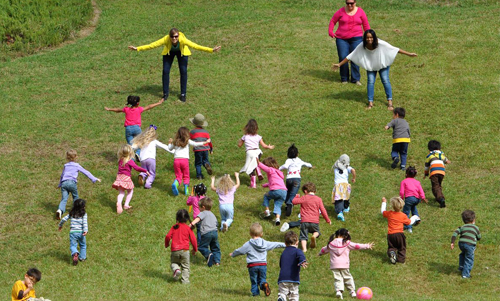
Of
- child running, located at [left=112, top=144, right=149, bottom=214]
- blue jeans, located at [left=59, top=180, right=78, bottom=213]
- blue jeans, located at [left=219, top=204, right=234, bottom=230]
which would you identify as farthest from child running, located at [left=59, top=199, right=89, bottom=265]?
blue jeans, located at [left=219, top=204, right=234, bottom=230]

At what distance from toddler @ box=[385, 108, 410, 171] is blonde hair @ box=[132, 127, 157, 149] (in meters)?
6.71

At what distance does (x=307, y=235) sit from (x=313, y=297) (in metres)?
2.63

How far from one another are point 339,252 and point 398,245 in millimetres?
2143

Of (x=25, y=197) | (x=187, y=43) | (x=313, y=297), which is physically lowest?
(x=25, y=197)

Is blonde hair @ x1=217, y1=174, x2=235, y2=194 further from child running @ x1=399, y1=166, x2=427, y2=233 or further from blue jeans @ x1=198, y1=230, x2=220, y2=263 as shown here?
child running @ x1=399, y1=166, x2=427, y2=233

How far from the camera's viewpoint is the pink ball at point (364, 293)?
1372 cm

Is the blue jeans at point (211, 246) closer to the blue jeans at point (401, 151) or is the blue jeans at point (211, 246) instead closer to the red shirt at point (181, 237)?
the red shirt at point (181, 237)

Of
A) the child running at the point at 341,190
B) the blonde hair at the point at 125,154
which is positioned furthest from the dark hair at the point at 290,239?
the blonde hair at the point at 125,154

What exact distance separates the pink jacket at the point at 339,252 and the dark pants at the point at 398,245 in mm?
1680

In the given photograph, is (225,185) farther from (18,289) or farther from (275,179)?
(18,289)

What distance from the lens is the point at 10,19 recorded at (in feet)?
105

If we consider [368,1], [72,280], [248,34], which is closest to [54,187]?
[72,280]

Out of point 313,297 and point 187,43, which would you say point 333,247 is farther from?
point 187,43

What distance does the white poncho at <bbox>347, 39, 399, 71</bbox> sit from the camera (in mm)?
23797
